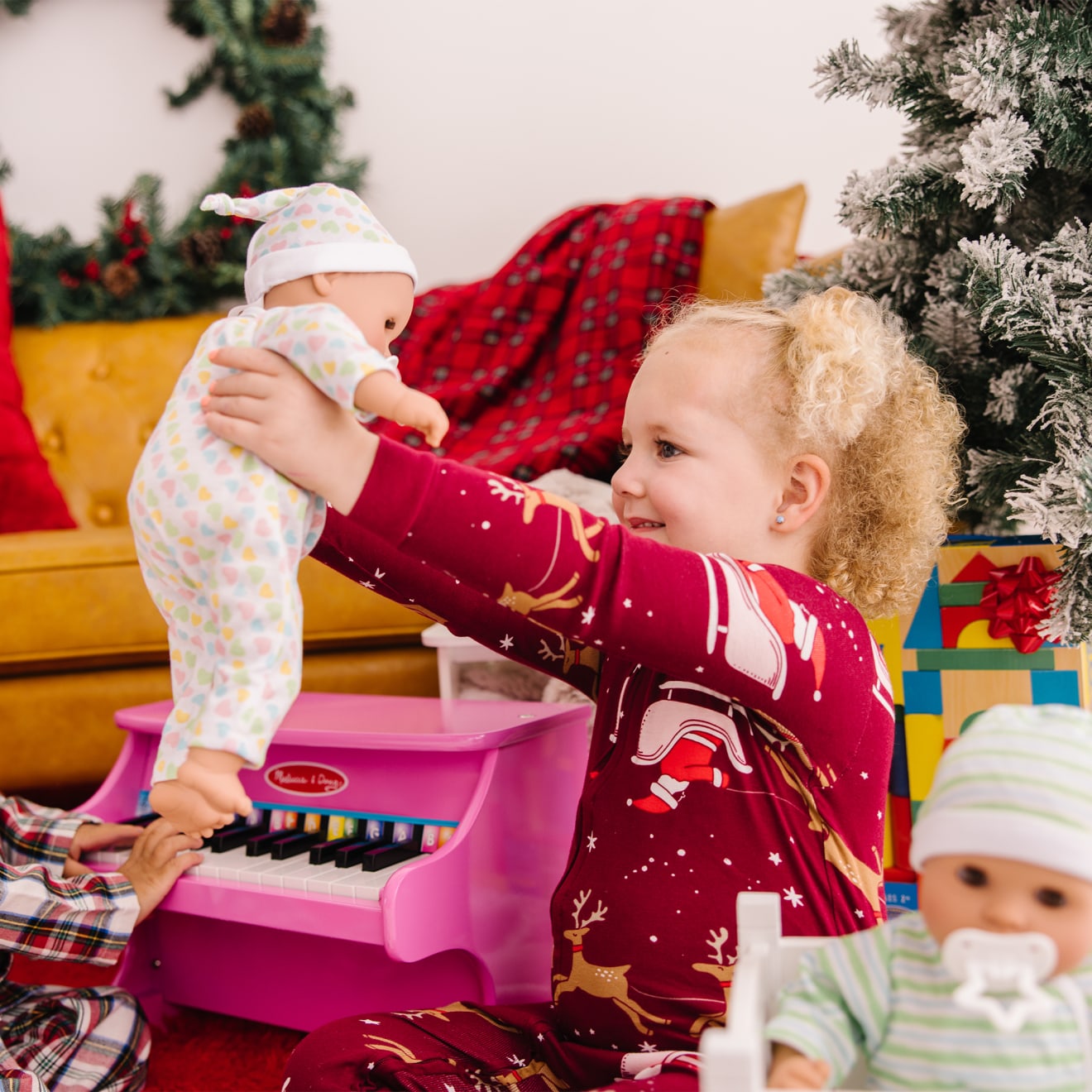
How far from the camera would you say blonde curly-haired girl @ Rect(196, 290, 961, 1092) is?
0.68 m

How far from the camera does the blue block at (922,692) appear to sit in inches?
50.3

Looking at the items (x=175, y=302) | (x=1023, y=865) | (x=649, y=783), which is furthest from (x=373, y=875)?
(x=175, y=302)

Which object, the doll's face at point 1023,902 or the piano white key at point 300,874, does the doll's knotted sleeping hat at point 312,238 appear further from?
the piano white key at point 300,874

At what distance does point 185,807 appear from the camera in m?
0.57

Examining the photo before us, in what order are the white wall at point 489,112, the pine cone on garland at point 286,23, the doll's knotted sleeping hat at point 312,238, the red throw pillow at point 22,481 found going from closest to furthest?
the doll's knotted sleeping hat at point 312,238
the red throw pillow at point 22,481
the white wall at point 489,112
the pine cone on garland at point 286,23

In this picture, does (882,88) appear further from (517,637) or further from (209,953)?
(209,953)

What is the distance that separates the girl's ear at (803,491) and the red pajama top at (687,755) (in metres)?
0.10

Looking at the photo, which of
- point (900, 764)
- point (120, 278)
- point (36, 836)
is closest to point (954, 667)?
point (900, 764)

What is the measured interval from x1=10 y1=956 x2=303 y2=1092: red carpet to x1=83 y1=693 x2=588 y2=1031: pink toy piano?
32 millimetres

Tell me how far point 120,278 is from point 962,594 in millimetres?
1995

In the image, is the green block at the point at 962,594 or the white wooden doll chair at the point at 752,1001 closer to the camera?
the white wooden doll chair at the point at 752,1001

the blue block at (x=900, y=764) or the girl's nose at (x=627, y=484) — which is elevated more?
the girl's nose at (x=627, y=484)

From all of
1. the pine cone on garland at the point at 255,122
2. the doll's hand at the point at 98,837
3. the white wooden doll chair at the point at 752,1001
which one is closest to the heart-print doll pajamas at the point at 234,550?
the white wooden doll chair at the point at 752,1001

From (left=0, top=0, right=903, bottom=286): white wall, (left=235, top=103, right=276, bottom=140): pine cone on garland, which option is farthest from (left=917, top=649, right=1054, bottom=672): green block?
(left=235, top=103, right=276, bottom=140): pine cone on garland
